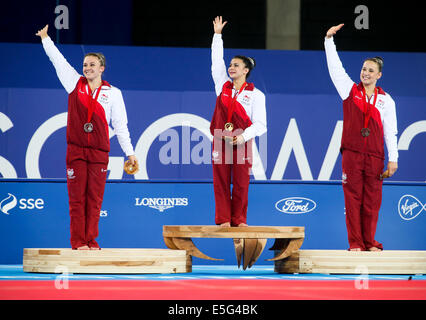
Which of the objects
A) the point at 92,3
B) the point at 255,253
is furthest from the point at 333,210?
the point at 92,3

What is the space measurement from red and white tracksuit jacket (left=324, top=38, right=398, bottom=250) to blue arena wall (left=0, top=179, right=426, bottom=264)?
116cm

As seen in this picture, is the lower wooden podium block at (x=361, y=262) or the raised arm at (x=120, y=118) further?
the raised arm at (x=120, y=118)

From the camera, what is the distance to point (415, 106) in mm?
8289

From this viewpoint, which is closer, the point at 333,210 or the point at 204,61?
the point at 333,210

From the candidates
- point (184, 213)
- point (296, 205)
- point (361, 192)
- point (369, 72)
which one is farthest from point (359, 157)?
point (184, 213)

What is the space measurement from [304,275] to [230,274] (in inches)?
24.2

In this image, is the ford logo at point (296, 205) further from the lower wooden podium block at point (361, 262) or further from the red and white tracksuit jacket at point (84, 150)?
the red and white tracksuit jacket at point (84, 150)

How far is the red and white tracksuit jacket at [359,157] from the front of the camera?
249 inches

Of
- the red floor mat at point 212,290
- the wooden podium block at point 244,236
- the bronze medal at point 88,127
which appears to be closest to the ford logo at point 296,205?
the wooden podium block at point 244,236

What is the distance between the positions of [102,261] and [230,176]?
1.37m

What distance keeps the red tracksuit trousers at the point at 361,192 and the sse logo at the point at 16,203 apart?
3.11 metres

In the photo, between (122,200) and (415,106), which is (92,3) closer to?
(122,200)

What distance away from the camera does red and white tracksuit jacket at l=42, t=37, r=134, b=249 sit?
19.9 feet

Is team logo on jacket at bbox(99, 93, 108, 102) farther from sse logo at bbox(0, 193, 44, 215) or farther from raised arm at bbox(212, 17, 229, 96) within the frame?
sse logo at bbox(0, 193, 44, 215)
